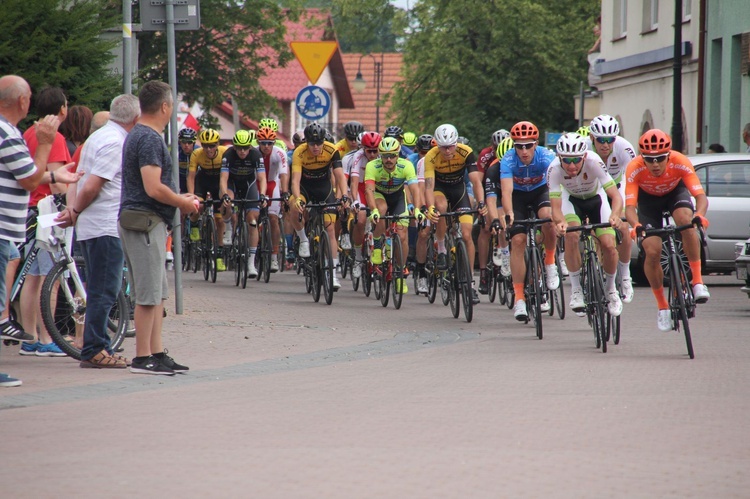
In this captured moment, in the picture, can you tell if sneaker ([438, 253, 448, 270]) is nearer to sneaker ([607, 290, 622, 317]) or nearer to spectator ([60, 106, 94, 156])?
sneaker ([607, 290, 622, 317])

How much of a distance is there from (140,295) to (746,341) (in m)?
5.94

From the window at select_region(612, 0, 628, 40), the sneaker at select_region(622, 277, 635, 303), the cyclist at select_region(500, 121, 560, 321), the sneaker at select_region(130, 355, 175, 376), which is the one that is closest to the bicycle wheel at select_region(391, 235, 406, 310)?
the cyclist at select_region(500, 121, 560, 321)

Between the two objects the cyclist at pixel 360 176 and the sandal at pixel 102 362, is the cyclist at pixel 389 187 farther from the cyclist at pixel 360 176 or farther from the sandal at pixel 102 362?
the sandal at pixel 102 362

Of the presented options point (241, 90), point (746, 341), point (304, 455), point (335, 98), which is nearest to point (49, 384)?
point (304, 455)

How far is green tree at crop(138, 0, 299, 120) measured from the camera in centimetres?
3675

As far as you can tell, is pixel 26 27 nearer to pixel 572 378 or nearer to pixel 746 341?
pixel 572 378

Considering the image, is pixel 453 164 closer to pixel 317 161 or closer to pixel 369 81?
pixel 317 161

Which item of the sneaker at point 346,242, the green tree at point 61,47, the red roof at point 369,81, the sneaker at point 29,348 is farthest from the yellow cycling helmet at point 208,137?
the red roof at point 369,81

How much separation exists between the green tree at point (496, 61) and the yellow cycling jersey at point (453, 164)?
30051 mm

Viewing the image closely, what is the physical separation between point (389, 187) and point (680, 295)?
6200mm

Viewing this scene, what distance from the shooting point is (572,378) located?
32.4 feet

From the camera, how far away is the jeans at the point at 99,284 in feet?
33.2

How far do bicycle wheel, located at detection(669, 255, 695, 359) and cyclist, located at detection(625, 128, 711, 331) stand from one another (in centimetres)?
14

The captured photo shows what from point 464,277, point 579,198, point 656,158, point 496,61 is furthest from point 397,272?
point 496,61
